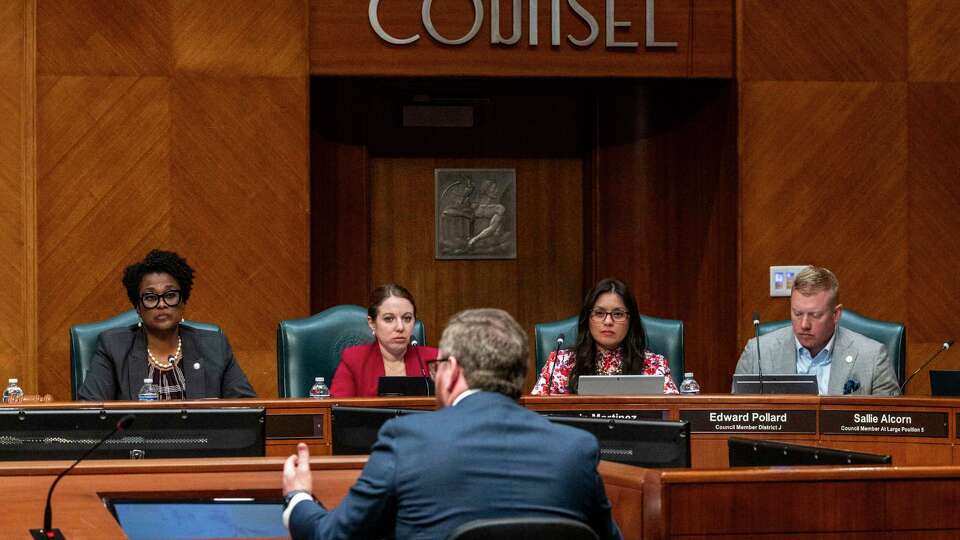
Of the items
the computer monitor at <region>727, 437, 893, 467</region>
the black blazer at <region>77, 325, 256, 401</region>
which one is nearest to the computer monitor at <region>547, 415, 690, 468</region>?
the computer monitor at <region>727, 437, 893, 467</region>

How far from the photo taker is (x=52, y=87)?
23.5 ft

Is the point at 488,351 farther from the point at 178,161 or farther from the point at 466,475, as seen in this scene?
the point at 178,161

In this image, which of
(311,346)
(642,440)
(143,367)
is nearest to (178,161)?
(311,346)

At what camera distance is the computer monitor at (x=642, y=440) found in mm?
3486

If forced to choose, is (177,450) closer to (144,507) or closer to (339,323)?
(144,507)

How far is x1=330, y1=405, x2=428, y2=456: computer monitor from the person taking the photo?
13.2ft

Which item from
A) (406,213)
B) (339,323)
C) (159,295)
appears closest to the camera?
(159,295)

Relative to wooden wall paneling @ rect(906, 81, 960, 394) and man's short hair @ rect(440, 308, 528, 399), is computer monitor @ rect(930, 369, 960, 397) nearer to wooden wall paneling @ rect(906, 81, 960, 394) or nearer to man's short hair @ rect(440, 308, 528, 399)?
man's short hair @ rect(440, 308, 528, 399)

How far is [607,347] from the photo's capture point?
5.45 meters

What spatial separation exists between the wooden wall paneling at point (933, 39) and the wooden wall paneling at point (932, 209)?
52 millimetres

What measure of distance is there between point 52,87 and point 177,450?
12.6ft

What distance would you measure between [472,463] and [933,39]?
6.01m

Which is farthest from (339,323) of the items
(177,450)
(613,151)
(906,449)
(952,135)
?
(952,135)

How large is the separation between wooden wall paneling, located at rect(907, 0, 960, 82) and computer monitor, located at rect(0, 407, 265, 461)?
516 centimetres
